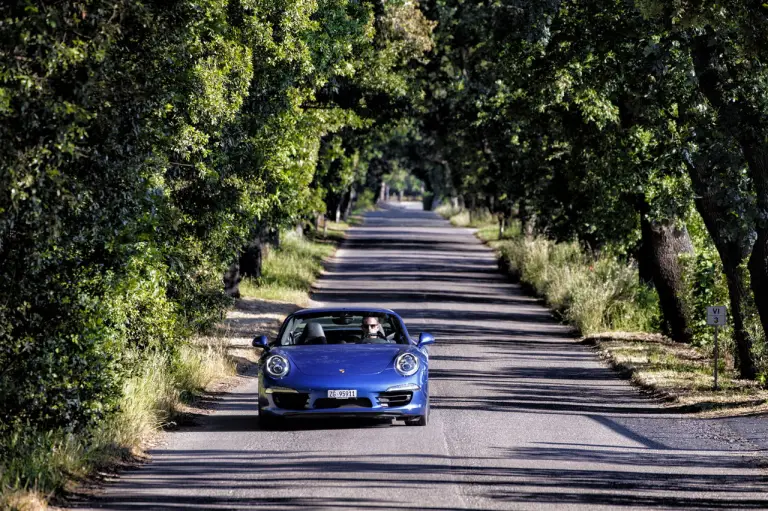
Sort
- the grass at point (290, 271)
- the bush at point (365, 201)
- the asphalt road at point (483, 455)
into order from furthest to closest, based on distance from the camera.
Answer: the bush at point (365, 201) < the grass at point (290, 271) < the asphalt road at point (483, 455)

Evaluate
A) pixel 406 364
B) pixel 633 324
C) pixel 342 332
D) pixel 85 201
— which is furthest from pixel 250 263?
pixel 85 201

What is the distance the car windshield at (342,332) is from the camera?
48.5ft

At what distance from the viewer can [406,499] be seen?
31.0 ft

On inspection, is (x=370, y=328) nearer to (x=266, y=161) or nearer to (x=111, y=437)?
(x=111, y=437)

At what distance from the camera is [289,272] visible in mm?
37562

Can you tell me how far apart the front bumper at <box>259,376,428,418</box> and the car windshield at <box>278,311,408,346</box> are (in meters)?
1.31

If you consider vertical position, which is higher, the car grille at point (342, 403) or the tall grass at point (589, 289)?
the tall grass at point (589, 289)

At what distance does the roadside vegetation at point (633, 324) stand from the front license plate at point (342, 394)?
203 inches

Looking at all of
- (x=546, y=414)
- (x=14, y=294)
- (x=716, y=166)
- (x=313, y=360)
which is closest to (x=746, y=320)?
(x=716, y=166)

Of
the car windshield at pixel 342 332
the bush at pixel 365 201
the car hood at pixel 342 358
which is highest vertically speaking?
the bush at pixel 365 201

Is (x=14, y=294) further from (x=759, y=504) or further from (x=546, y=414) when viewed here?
(x=546, y=414)

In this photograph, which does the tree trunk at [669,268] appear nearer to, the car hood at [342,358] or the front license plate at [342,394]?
the car hood at [342,358]

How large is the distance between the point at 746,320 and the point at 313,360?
824 centimetres

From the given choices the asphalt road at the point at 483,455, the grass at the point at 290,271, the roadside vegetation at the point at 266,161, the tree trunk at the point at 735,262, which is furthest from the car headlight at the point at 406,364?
the grass at the point at 290,271
